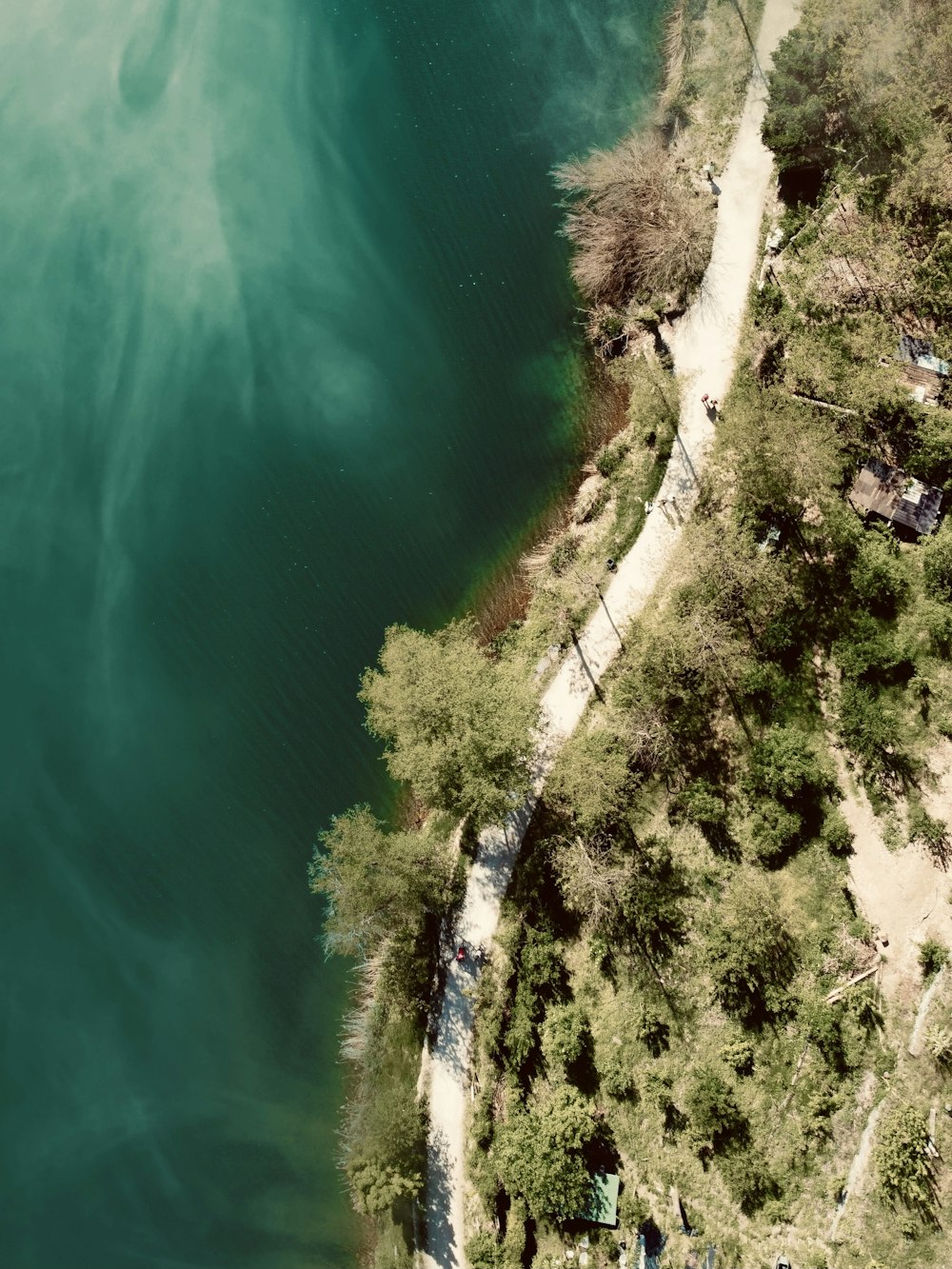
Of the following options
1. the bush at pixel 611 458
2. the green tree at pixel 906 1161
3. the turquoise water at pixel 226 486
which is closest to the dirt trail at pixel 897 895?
the green tree at pixel 906 1161

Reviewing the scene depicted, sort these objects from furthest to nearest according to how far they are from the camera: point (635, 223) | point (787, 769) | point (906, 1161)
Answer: point (635, 223) → point (787, 769) → point (906, 1161)

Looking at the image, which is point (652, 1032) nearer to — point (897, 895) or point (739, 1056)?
point (739, 1056)

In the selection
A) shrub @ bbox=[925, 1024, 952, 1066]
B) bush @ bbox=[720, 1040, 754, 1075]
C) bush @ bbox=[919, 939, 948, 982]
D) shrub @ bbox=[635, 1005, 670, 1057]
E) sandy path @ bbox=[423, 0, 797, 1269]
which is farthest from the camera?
sandy path @ bbox=[423, 0, 797, 1269]

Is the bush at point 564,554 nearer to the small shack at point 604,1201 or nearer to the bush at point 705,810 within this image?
the bush at point 705,810

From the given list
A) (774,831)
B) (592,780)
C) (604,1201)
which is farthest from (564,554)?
→ (604,1201)

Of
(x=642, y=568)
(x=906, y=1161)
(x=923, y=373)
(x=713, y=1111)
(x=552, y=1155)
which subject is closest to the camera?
(x=906, y=1161)

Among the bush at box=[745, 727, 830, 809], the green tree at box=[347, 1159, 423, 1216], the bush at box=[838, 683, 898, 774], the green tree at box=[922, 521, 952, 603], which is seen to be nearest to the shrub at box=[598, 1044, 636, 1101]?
the green tree at box=[347, 1159, 423, 1216]

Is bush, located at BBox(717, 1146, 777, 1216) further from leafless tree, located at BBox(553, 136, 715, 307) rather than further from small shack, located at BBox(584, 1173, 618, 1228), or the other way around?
leafless tree, located at BBox(553, 136, 715, 307)
